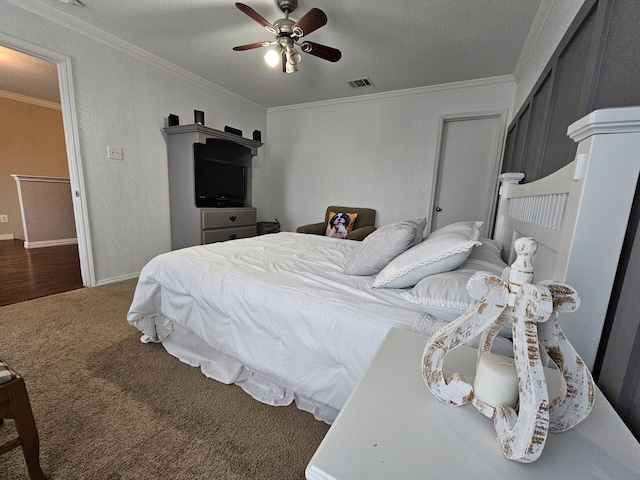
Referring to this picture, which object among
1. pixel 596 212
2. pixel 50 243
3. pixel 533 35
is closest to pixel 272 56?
pixel 533 35

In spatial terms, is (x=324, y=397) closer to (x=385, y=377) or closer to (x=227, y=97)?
(x=385, y=377)

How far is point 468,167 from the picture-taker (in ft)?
10.8

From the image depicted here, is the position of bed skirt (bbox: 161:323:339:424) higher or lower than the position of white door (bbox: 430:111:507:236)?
lower

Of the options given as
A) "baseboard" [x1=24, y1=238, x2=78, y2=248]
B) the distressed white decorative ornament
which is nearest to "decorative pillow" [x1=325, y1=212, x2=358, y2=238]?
the distressed white decorative ornament

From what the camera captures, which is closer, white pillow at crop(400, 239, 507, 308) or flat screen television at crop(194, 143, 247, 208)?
white pillow at crop(400, 239, 507, 308)

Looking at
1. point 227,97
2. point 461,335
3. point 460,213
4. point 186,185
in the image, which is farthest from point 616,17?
point 227,97

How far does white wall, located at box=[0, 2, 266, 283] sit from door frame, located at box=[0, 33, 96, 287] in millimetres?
32

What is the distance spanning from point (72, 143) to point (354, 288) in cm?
284

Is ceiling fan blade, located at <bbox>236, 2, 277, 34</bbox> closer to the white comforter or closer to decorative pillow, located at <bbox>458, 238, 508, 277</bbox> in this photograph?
the white comforter

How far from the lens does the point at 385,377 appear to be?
0.59 meters

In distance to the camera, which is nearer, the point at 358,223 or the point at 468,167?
the point at 468,167

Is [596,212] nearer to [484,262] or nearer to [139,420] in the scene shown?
[484,262]

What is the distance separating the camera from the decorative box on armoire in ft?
9.70

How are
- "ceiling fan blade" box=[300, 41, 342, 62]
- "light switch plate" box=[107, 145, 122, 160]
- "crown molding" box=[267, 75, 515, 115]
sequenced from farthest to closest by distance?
"crown molding" box=[267, 75, 515, 115]
"light switch plate" box=[107, 145, 122, 160]
"ceiling fan blade" box=[300, 41, 342, 62]
